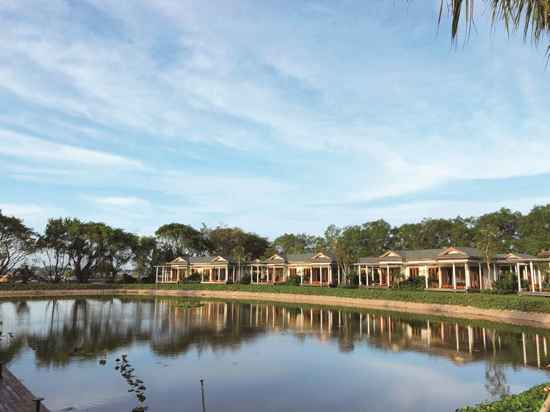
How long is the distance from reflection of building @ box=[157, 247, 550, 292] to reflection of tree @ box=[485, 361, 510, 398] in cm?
2321

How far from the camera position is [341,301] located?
4034 centimetres

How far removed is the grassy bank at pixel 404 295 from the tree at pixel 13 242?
28.1 feet

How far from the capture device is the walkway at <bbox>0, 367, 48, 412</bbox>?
31.2 feet

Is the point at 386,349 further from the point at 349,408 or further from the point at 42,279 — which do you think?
the point at 42,279

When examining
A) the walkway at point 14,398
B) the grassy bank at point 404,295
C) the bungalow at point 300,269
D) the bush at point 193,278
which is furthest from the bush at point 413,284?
the walkway at point 14,398

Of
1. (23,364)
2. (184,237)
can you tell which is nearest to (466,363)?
(23,364)

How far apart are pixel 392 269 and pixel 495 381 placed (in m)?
38.4

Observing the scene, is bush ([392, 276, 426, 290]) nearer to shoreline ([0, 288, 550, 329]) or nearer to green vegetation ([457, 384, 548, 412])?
shoreline ([0, 288, 550, 329])

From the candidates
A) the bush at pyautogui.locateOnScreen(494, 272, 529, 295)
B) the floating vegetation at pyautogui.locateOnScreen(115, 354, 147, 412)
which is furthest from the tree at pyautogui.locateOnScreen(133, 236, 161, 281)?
the floating vegetation at pyautogui.locateOnScreen(115, 354, 147, 412)

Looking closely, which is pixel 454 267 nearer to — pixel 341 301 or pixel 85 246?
pixel 341 301

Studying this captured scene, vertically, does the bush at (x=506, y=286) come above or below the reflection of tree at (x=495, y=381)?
above

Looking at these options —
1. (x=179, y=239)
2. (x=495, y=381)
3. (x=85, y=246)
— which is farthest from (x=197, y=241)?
(x=495, y=381)

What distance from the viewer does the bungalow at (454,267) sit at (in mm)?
40219

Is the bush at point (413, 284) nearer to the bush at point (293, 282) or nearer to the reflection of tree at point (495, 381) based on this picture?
the bush at point (293, 282)
